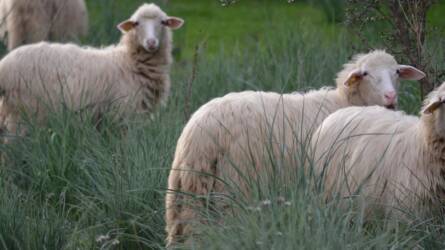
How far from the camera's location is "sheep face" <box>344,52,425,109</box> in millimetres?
6148

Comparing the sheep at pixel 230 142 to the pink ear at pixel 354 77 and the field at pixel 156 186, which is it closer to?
the field at pixel 156 186

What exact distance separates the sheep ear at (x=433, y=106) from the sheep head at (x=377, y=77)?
860 mm

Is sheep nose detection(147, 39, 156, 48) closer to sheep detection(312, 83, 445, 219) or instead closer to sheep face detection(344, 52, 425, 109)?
sheep face detection(344, 52, 425, 109)

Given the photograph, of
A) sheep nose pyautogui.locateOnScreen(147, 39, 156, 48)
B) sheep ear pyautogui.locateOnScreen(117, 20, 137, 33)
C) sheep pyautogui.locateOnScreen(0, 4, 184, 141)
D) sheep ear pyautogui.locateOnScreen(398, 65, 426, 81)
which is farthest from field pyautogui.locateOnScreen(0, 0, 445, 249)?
sheep ear pyautogui.locateOnScreen(398, 65, 426, 81)

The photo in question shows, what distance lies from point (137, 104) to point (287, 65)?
1.33m

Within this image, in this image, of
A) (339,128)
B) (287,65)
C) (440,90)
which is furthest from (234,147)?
(287,65)

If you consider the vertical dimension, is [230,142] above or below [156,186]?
above

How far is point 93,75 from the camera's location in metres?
7.87

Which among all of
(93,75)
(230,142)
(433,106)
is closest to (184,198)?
(230,142)

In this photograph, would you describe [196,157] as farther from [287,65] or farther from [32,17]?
[32,17]

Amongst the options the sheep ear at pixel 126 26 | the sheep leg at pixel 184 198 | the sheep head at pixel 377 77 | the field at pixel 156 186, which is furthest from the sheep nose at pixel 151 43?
the sheep leg at pixel 184 198

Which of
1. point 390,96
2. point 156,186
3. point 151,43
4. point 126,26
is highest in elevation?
point 126,26

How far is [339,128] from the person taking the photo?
18.2ft

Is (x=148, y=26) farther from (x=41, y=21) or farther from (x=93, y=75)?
(x=41, y=21)
